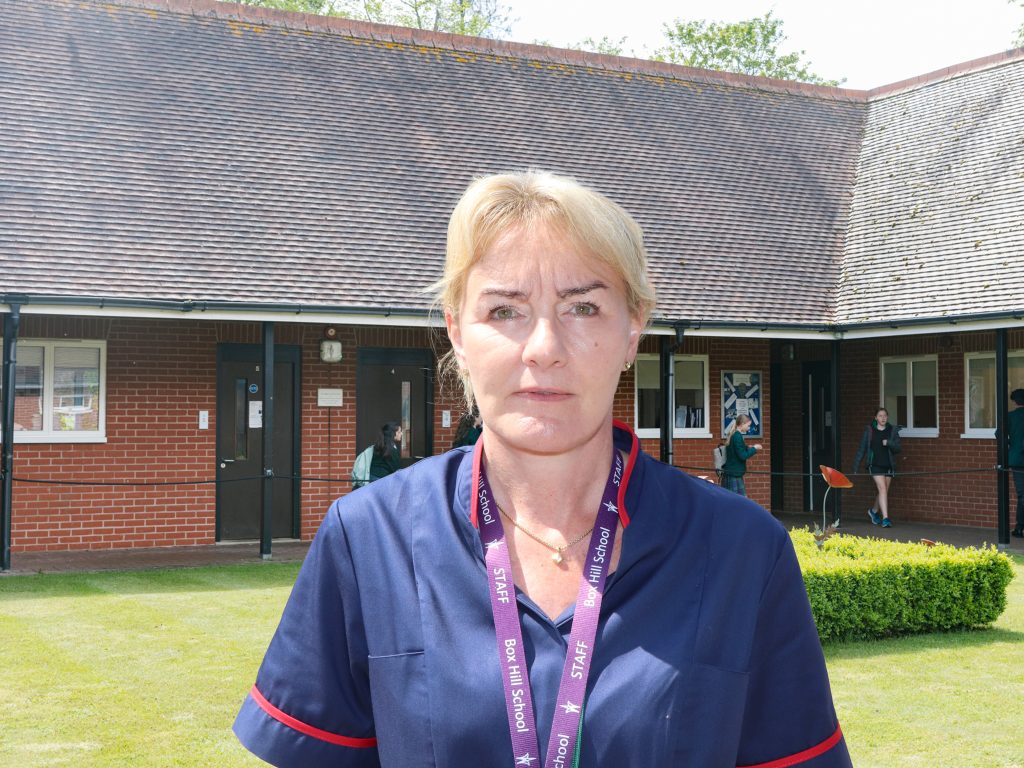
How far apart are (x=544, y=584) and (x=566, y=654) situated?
0.17 meters

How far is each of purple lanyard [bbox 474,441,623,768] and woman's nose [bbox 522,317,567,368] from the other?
283 mm

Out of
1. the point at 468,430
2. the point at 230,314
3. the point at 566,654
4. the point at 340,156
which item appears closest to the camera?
the point at 566,654

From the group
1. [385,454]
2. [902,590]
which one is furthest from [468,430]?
[902,590]

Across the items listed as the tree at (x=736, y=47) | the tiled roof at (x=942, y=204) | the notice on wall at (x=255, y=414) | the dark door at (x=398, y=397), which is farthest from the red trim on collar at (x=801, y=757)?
the tree at (x=736, y=47)

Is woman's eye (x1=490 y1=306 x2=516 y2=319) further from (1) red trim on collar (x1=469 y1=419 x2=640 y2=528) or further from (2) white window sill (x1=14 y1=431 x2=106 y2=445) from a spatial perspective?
(2) white window sill (x1=14 y1=431 x2=106 y2=445)

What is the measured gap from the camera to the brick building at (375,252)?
14.6m

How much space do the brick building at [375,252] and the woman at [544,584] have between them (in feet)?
33.2

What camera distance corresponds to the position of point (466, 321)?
6.97 ft

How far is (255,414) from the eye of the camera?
16.0m

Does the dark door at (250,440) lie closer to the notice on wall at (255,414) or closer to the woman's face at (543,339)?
the notice on wall at (255,414)

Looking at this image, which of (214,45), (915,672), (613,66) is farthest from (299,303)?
(613,66)

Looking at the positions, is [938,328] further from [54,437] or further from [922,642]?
[54,437]

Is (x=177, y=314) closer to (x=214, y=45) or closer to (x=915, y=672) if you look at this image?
(x=214, y=45)

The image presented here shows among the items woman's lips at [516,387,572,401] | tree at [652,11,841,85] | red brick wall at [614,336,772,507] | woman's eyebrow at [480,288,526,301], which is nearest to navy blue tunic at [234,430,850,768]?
woman's lips at [516,387,572,401]
